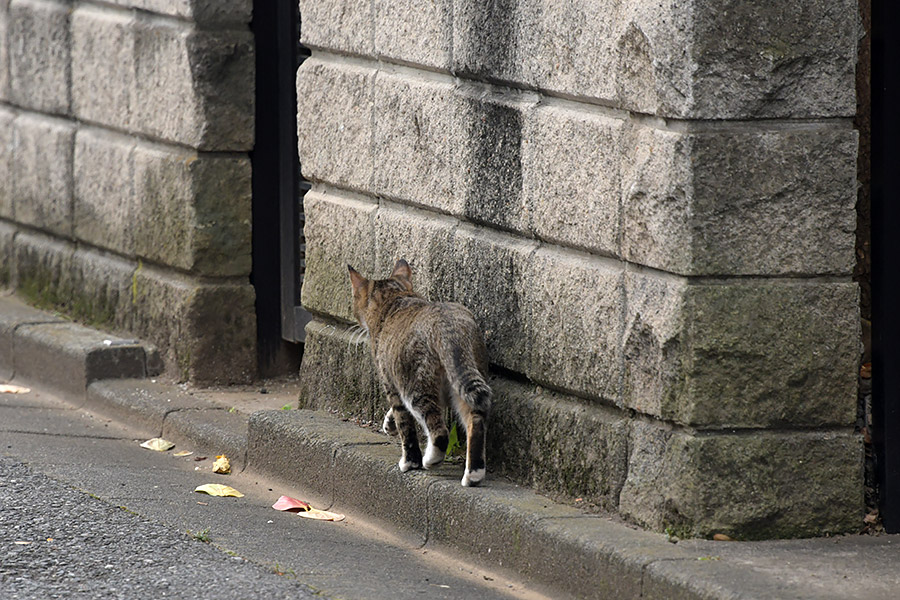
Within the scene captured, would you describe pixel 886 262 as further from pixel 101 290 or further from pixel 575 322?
pixel 101 290

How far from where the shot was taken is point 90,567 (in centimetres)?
507

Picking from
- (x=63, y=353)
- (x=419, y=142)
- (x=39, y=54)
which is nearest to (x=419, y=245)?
(x=419, y=142)

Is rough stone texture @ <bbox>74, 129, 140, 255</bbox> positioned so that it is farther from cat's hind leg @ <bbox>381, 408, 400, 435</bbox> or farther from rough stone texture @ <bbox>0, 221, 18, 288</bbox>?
cat's hind leg @ <bbox>381, 408, 400, 435</bbox>

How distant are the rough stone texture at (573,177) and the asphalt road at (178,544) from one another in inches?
46.0

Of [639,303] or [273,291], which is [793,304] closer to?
[639,303]

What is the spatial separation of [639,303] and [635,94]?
646mm

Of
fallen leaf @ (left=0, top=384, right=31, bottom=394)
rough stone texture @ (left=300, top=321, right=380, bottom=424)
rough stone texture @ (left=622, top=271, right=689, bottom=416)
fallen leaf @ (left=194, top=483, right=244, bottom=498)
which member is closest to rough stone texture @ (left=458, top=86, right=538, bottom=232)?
rough stone texture @ (left=622, top=271, right=689, bottom=416)

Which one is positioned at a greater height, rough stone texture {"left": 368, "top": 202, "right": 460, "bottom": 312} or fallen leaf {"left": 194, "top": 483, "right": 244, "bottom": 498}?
rough stone texture {"left": 368, "top": 202, "right": 460, "bottom": 312}

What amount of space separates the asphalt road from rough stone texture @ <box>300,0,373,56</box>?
186 cm

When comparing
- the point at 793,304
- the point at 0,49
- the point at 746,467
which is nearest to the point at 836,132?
the point at 793,304

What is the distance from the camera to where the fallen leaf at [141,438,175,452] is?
23.3 feet

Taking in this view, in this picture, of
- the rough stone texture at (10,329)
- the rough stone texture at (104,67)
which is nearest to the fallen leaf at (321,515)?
the rough stone texture at (104,67)

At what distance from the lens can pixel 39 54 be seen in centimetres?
902

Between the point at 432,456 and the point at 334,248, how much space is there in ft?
4.62
